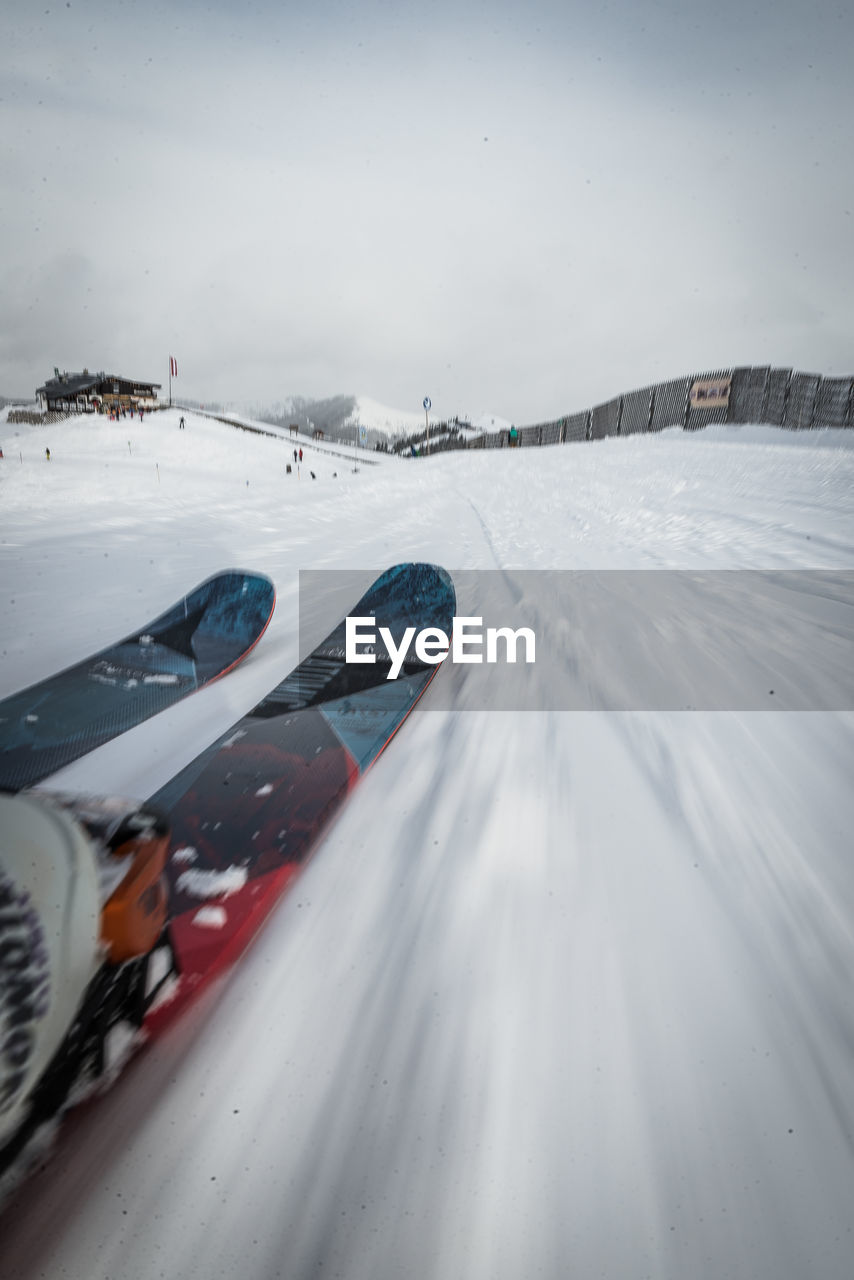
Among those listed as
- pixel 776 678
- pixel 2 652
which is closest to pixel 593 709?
pixel 776 678

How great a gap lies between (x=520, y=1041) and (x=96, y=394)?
217 feet

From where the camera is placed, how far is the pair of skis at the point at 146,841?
2.84ft

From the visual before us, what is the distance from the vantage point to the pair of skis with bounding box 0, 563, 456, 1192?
34.1 inches

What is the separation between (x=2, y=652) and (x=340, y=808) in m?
2.79

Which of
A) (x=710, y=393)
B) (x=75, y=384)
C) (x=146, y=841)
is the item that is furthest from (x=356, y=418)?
(x=146, y=841)

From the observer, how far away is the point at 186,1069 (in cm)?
98

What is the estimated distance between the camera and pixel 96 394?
5234cm

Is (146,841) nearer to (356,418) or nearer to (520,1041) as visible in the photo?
(520,1041)

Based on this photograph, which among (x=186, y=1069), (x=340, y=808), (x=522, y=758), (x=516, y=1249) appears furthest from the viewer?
(x=522, y=758)

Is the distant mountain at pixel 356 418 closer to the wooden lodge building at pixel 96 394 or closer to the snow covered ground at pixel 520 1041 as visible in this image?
the wooden lodge building at pixel 96 394

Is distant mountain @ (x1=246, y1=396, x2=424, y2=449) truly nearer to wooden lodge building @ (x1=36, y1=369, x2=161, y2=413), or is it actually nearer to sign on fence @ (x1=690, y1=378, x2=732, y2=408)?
wooden lodge building @ (x1=36, y1=369, x2=161, y2=413)

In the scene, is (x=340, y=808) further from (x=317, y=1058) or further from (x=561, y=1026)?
(x=561, y=1026)

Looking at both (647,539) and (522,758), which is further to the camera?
(647,539)

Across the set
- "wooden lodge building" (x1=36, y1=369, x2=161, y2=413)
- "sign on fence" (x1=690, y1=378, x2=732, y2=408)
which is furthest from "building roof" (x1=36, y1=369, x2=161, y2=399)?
"sign on fence" (x1=690, y1=378, x2=732, y2=408)
